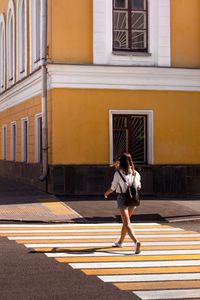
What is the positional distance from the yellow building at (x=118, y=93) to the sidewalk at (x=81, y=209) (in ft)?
5.24

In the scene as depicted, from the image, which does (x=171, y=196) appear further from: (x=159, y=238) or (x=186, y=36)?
(x=159, y=238)

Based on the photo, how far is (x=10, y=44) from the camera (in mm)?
30906

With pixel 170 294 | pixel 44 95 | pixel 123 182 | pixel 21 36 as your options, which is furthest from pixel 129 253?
pixel 21 36

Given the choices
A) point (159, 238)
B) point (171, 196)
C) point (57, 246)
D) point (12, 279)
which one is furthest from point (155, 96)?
point (12, 279)

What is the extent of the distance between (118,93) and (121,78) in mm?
519

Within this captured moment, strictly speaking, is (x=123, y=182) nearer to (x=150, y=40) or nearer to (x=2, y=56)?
(x=150, y=40)

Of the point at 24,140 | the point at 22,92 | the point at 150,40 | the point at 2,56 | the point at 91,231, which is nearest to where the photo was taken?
the point at 91,231

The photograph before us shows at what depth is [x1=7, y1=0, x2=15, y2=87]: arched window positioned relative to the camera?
97.6ft

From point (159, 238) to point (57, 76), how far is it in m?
9.62

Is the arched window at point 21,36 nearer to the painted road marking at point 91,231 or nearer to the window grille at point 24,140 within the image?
the window grille at point 24,140

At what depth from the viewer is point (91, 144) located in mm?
21406

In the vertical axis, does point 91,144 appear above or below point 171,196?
above

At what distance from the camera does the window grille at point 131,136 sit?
865 inches

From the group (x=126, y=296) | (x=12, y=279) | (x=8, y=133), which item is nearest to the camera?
(x=126, y=296)
